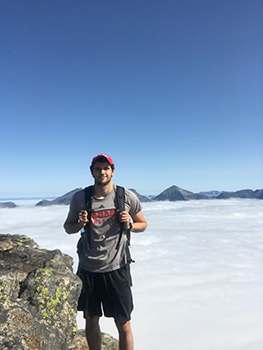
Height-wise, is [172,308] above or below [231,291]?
above

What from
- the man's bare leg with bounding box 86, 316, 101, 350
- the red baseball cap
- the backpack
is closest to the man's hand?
the backpack

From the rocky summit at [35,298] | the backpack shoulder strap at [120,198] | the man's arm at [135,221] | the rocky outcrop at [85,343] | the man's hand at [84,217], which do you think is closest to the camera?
the rocky summit at [35,298]

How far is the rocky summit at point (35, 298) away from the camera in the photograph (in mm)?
2217

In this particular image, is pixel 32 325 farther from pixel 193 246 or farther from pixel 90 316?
pixel 193 246

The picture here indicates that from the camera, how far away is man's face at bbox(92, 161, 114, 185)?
10.8 ft

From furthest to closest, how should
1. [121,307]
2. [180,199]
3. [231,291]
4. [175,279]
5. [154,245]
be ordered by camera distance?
[180,199]
[154,245]
[175,279]
[231,291]
[121,307]

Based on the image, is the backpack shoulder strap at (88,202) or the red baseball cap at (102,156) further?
the red baseball cap at (102,156)

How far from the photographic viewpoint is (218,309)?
1786 cm

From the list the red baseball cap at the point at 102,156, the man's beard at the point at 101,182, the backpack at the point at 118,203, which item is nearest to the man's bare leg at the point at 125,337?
the backpack at the point at 118,203

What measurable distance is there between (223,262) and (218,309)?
25979 millimetres

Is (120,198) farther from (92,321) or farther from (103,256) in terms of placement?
(92,321)

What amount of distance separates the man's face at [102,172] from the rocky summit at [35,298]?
4.70 ft

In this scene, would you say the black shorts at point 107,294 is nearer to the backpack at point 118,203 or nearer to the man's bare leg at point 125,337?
the man's bare leg at point 125,337

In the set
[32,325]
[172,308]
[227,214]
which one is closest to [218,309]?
[172,308]
